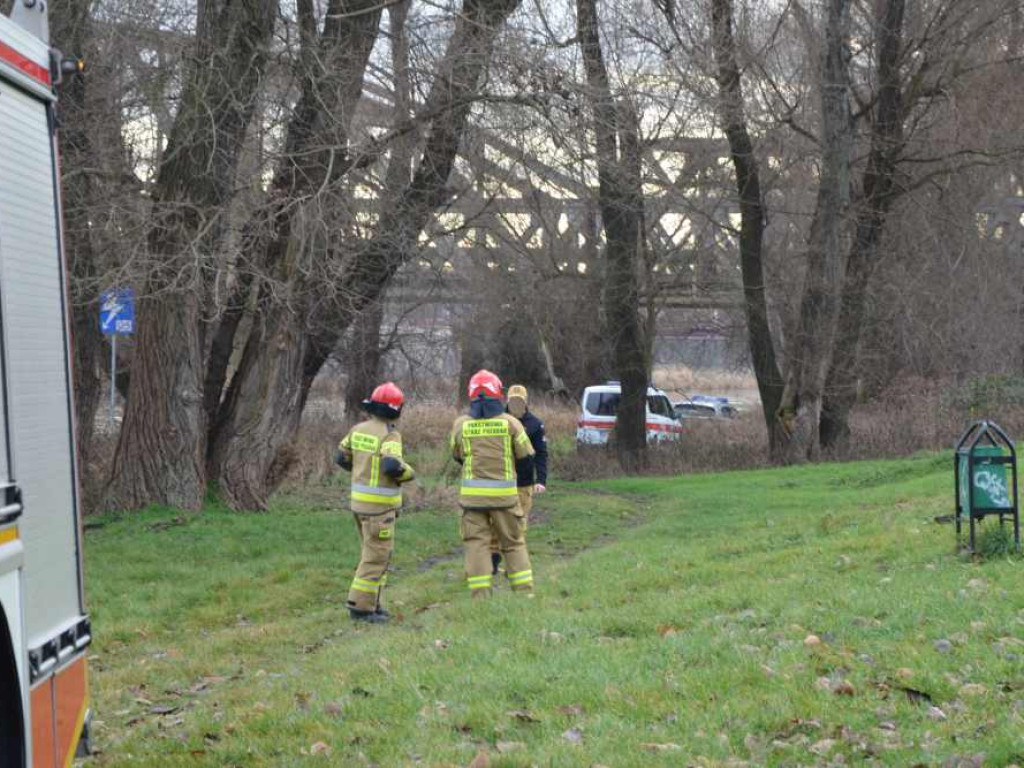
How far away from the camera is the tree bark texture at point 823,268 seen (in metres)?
29.0

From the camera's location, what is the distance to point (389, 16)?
19.5 m

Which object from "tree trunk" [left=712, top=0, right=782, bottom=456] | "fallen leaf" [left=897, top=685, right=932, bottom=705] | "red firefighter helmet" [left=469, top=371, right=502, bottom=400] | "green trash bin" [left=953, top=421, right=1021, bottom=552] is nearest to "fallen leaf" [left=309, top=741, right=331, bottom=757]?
"fallen leaf" [left=897, top=685, right=932, bottom=705]

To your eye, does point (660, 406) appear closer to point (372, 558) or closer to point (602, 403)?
point (602, 403)

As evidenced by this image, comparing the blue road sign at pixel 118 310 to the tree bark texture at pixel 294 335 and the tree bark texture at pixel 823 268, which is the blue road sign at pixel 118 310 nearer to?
the tree bark texture at pixel 294 335

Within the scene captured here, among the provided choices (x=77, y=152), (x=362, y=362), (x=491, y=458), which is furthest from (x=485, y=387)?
(x=362, y=362)

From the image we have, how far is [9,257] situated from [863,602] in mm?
6197

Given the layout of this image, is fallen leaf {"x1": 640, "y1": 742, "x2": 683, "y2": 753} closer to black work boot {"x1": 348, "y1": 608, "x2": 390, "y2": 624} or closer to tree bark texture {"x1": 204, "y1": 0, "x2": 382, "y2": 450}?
black work boot {"x1": 348, "y1": 608, "x2": 390, "y2": 624}

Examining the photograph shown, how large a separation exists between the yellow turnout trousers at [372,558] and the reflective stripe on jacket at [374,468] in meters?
0.10

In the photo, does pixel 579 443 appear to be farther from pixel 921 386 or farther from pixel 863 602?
pixel 863 602

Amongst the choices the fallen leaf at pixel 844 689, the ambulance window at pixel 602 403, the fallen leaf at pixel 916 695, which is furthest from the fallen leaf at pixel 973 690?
the ambulance window at pixel 602 403

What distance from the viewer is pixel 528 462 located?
546 inches

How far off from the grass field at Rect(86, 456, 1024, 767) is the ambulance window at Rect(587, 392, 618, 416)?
2073cm

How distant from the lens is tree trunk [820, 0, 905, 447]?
30.0 m

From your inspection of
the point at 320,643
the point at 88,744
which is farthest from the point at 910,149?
the point at 88,744
